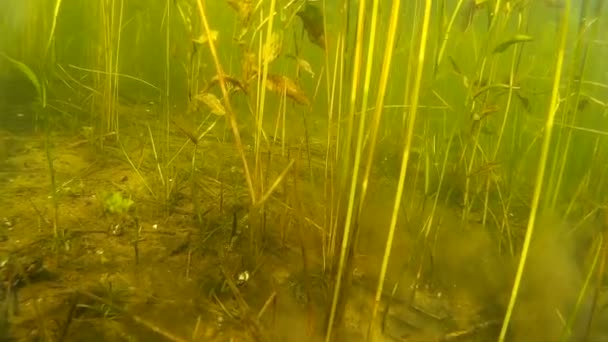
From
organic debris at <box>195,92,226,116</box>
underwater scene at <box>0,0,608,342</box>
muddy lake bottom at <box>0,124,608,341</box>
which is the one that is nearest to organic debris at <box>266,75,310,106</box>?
underwater scene at <box>0,0,608,342</box>

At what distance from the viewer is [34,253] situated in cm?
158

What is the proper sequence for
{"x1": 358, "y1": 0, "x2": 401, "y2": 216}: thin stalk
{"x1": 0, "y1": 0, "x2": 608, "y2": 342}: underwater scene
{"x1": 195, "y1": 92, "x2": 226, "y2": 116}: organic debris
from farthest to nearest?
{"x1": 195, "y1": 92, "x2": 226, "y2": 116}: organic debris < {"x1": 0, "y1": 0, "x2": 608, "y2": 342}: underwater scene < {"x1": 358, "y1": 0, "x2": 401, "y2": 216}: thin stalk

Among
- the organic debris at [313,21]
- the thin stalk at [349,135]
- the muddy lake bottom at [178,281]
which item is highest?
the organic debris at [313,21]

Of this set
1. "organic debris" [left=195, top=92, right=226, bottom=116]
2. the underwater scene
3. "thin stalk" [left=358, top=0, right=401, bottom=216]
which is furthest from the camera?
"organic debris" [left=195, top=92, right=226, bottom=116]

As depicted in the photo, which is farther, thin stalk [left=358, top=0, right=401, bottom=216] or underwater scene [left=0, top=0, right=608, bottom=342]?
underwater scene [left=0, top=0, right=608, bottom=342]

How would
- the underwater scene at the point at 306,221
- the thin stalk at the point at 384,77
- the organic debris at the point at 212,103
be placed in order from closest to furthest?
the thin stalk at the point at 384,77
the underwater scene at the point at 306,221
the organic debris at the point at 212,103

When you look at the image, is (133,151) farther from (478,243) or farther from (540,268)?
(540,268)

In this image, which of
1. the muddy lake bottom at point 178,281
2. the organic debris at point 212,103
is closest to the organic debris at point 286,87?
the organic debris at point 212,103

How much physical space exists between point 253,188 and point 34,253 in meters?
0.80

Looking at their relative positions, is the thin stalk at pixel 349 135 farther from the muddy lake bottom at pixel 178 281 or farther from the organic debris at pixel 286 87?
the organic debris at pixel 286 87

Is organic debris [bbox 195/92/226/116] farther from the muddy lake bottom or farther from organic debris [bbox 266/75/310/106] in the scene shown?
the muddy lake bottom

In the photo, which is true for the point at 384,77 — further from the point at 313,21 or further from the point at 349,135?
the point at 313,21

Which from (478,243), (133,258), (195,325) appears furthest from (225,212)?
(478,243)

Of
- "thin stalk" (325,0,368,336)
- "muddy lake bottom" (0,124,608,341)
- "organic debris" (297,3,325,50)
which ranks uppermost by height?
"organic debris" (297,3,325,50)
